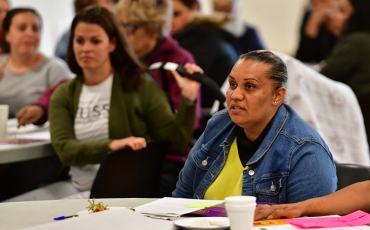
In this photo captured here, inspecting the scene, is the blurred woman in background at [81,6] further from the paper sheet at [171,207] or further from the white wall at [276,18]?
the white wall at [276,18]

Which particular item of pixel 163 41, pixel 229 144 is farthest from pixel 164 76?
pixel 229 144

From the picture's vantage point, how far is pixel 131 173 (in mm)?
2822

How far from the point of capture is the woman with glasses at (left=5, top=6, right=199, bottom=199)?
3.06 m

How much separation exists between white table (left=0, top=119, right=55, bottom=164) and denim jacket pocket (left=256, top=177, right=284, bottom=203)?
125cm

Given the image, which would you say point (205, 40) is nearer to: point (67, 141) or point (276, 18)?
point (67, 141)

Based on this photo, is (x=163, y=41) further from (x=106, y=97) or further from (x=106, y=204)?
(x=106, y=204)

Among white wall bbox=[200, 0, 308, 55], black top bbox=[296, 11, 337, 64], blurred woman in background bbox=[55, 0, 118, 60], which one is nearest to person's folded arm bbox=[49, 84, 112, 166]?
blurred woman in background bbox=[55, 0, 118, 60]

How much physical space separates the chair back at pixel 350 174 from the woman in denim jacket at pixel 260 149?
0.60 feet

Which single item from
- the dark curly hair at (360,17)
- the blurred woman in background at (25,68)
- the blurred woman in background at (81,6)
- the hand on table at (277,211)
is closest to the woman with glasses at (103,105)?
the blurred woman in background at (81,6)

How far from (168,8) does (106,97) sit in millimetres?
967

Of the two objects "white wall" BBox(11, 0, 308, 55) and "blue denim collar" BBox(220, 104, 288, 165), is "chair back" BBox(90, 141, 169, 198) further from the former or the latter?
"white wall" BBox(11, 0, 308, 55)

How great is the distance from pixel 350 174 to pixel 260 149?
1.20 ft

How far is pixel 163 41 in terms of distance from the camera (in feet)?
12.2

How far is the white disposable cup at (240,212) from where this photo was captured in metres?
1.40
